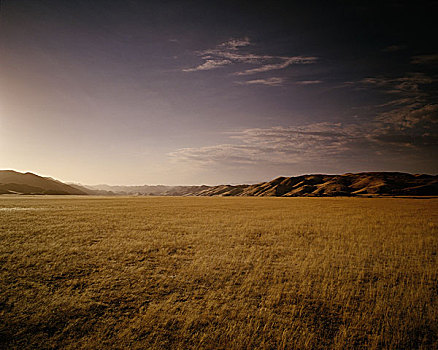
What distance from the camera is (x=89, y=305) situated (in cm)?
687

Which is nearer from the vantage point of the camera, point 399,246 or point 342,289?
point 342,289

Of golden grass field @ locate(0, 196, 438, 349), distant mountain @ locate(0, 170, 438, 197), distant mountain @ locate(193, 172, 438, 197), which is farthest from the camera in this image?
distant mountain @ locate(0, 170, 438, 197)

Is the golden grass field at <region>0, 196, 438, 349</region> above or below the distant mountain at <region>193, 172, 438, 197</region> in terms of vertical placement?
below

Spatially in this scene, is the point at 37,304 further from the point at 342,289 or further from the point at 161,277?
the point at 342,289

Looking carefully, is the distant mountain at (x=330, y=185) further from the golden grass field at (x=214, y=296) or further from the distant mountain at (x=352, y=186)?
the golden grass field at (x=214, y=296)

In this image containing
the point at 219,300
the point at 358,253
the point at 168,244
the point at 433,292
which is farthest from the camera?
the point at 168,244

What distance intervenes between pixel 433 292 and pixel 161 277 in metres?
10.7

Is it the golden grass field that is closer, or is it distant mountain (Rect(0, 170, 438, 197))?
the golden grass field

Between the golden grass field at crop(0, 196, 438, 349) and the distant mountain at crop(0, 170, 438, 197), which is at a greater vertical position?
the distant mountain at crop(0, 170, 438, 197)

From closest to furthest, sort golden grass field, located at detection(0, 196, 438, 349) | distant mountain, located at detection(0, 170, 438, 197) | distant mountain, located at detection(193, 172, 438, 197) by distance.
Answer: golden grass field, located at detection(0, 196, 438, 349)
distant mountain, located at detection(193, 172, 438, 197)
distant mountain, located at detection(0, 170, 438, 197)

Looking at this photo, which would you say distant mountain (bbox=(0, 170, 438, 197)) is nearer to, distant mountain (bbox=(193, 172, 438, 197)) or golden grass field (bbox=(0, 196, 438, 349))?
distant mountain (bbox=(193, 172, 438, 197))

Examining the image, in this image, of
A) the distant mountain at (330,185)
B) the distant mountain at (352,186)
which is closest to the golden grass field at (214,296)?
the distant mountain at (352,186)

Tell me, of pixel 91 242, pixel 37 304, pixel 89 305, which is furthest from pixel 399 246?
pixel 91 242

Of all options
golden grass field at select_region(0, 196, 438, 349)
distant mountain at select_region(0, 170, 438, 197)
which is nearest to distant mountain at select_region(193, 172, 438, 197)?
distant mountain at select_region(0, 170, 438, 197)
